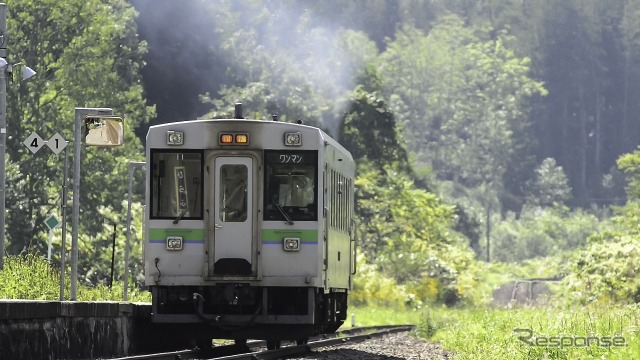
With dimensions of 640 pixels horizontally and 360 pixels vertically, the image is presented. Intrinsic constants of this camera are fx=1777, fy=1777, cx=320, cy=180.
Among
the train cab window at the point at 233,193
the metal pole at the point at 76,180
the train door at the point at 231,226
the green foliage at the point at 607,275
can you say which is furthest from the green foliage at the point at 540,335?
the green foliage at the point at 607,275

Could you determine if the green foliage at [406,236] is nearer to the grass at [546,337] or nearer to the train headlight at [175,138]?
the grass at [546,337]

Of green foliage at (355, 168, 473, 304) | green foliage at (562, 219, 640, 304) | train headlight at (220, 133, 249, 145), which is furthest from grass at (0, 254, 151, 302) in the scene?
green foliage at (355, 168, 473, 304)

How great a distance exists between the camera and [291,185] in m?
22.1

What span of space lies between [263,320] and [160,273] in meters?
1.42

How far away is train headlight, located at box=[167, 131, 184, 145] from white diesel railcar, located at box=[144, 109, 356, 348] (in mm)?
12

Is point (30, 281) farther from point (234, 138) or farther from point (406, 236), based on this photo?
point (406, 236)

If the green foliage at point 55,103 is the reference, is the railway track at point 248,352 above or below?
below

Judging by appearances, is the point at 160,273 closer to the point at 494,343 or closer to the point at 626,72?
the point at 494,343

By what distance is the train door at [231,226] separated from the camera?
2177 centimetres

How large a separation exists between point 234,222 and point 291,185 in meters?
0.87

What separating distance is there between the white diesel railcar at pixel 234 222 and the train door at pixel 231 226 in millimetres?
12

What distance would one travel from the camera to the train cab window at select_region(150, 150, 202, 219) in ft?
71.6

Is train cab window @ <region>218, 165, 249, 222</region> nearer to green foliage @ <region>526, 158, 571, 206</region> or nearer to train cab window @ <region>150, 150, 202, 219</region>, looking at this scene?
train cab window @ <region>150, 150, 202, 219</region>

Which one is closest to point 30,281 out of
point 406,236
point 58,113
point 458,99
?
point 58,113
